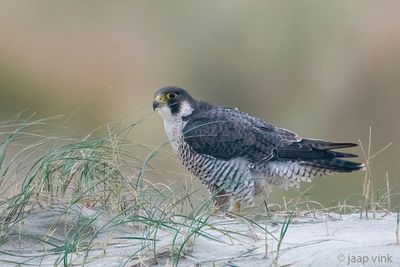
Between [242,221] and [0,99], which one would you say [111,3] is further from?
[242,221]

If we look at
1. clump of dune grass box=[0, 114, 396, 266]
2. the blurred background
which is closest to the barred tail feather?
clump of dune grass box=[0, 114, 396, 266]

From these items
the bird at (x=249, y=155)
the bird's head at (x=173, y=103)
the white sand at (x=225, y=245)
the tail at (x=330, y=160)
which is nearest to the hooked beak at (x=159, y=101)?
the bird's head at (x=173, y=103)

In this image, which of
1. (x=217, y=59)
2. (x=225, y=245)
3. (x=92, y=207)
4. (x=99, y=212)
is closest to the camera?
(x=225, y=245)

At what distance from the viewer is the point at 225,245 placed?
15.1 feet

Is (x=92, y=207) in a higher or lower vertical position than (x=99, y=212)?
higher

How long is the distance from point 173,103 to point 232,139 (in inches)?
23.1

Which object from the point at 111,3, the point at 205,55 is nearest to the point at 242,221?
the point at 205,55

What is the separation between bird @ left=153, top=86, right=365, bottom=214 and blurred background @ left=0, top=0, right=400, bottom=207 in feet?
16.6

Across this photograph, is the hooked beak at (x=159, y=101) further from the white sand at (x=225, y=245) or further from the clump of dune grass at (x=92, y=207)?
the white sand at (x=225, y=245)

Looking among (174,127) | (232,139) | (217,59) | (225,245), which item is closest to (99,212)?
(225,245)

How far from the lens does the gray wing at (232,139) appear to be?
703 centimetres

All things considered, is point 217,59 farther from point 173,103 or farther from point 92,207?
point 92,207

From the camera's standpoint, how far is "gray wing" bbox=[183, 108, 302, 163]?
7027 millimetres

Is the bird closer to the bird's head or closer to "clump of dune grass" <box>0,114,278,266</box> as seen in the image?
the bird's head
